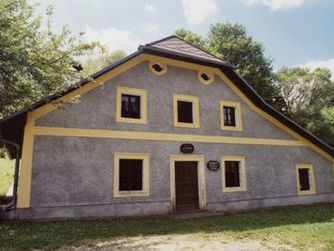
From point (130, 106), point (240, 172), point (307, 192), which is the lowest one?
point (307, 192)

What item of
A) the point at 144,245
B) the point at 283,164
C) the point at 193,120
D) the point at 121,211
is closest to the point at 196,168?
the point at 193,120

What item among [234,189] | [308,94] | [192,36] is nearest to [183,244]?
[234,189]

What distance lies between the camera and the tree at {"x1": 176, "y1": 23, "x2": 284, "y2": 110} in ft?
98.4

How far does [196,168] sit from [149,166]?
7.91ft

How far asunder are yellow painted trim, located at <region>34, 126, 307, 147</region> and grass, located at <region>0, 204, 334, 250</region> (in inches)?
120

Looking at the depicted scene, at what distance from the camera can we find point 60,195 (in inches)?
439

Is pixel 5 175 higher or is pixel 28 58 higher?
pixel 28 58

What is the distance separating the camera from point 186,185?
551 inches

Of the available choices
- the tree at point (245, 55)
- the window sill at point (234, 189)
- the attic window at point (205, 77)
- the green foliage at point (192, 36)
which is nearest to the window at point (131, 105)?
the attic window at point (205, 77)

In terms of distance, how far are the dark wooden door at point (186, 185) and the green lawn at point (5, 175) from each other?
11128 mm

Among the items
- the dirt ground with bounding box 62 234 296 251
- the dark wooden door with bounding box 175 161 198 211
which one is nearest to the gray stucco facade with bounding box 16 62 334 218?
Answer: the dark wooden door with bounding box 175 161 198 211

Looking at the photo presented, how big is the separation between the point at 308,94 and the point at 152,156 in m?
29.7

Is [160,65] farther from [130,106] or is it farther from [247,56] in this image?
[247,56]

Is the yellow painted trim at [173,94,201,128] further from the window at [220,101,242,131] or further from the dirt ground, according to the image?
the dirt ground
